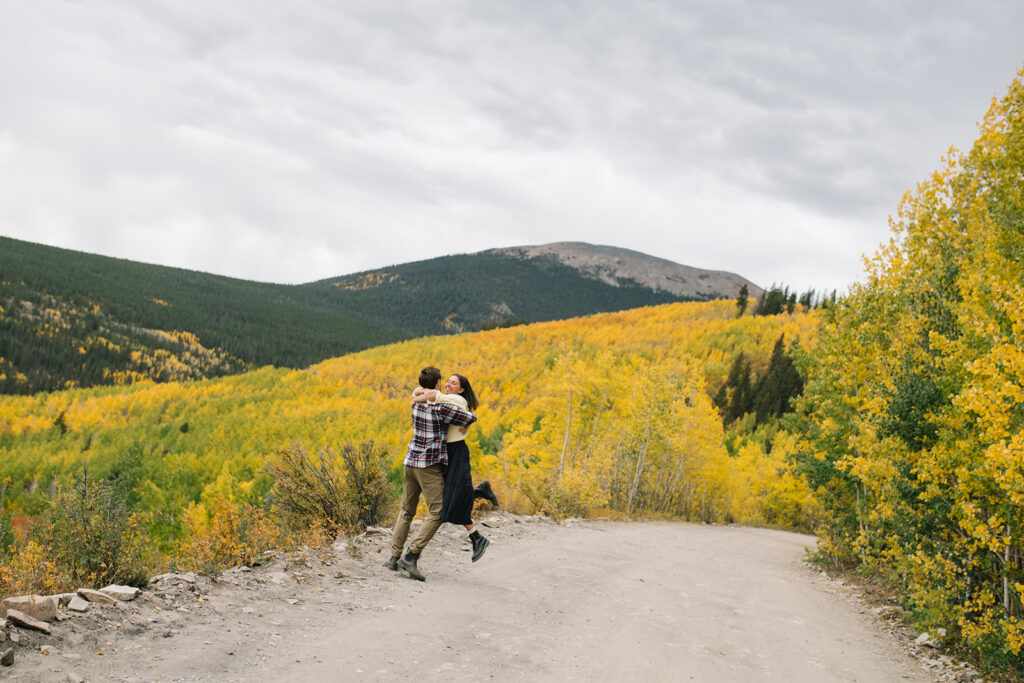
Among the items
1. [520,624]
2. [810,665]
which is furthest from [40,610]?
[810,665]

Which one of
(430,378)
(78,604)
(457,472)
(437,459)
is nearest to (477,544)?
(457,472)

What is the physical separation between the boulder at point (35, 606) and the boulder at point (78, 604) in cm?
18

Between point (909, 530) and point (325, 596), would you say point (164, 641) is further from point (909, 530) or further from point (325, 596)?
point (909, 530)

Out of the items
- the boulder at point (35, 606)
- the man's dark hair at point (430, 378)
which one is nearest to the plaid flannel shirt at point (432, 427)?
the man's dark hair at point (430, 378)

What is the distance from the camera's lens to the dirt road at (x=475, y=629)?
15.2 feet

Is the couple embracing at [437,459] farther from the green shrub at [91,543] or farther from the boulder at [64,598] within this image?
the boulder at [64,598]

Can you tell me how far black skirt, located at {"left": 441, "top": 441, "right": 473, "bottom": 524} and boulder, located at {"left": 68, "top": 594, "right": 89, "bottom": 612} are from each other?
11.9 ft

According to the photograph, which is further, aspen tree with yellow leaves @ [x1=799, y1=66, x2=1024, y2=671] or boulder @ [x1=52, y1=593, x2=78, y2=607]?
aspen tree with yellow leaves @ [x1=799, y1=66, x2=1024, y2=671]

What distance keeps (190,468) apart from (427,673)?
205ft

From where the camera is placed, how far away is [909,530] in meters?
8.92

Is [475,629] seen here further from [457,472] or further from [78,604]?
[78,604]

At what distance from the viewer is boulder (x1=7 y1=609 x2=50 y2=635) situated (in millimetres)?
4277

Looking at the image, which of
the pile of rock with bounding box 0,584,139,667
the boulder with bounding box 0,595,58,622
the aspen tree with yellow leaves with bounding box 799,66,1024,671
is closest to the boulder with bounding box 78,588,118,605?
the pile of rock with bounding box 0,584,139,667

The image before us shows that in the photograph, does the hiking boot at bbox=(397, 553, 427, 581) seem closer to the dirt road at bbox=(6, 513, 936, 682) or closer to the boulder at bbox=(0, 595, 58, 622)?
the dirt road at bbox=(6, 513, 936, 682)
